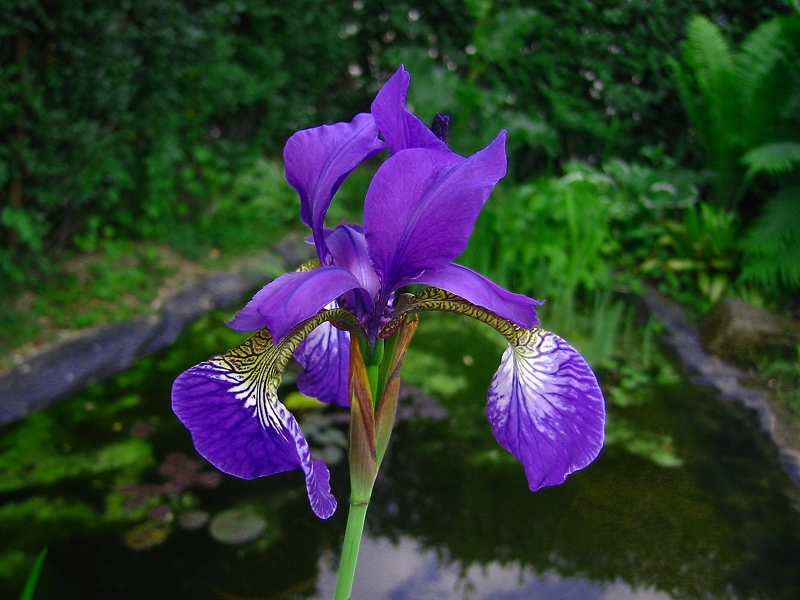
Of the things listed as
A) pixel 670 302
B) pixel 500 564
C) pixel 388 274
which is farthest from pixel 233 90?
pixel 388 274

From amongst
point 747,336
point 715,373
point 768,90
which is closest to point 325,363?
point 715,373

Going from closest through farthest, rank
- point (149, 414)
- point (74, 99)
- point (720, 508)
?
point (720, 508), point (149, 414), point (74, 99)

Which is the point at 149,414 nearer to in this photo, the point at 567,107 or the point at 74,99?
the point at 74,99

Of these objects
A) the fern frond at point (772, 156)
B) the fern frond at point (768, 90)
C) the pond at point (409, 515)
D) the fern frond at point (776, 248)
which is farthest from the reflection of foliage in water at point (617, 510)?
the fern frond at point (768, 90)

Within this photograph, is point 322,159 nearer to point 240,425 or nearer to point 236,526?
point 240,425

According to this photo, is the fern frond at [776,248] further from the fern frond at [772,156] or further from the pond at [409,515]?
the pond at [409,515]

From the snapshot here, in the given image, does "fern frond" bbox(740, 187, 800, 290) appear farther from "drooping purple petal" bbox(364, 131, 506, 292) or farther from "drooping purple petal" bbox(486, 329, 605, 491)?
"drooping purple petal" bbox(364, 131, 506, 292)

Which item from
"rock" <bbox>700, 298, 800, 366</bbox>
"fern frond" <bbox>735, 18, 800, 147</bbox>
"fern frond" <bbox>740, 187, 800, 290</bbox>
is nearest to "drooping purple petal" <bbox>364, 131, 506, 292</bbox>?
"rock" <bbox>700, 298, 800, 366</bbox>
